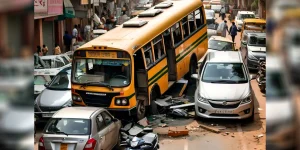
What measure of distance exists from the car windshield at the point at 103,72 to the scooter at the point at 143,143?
1.84 m

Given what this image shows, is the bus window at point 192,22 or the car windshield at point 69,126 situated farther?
the bus window at point 192,22

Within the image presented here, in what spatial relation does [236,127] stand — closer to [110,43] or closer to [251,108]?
[251,108]

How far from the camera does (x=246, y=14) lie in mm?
38156

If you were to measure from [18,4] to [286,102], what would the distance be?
1.25 metres

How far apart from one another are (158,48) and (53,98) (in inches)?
141

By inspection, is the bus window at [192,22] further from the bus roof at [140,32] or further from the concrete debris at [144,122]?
the concrete debris at [144,122]

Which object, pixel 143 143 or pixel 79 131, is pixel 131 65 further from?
pixel 79 131

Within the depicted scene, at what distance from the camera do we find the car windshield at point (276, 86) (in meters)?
1.93

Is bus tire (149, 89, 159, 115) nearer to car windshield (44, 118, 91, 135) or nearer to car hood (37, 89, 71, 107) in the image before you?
car hood (37, 89, 71, 107)

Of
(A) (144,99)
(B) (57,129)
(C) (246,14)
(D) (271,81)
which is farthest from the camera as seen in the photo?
(C) (246,14)

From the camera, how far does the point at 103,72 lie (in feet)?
41.1

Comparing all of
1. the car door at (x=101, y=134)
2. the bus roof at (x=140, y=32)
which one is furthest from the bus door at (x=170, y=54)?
the car door at (x=101, y=134)

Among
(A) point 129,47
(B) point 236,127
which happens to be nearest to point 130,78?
(A) point 129,47

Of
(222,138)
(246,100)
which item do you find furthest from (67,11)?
(222,138)
